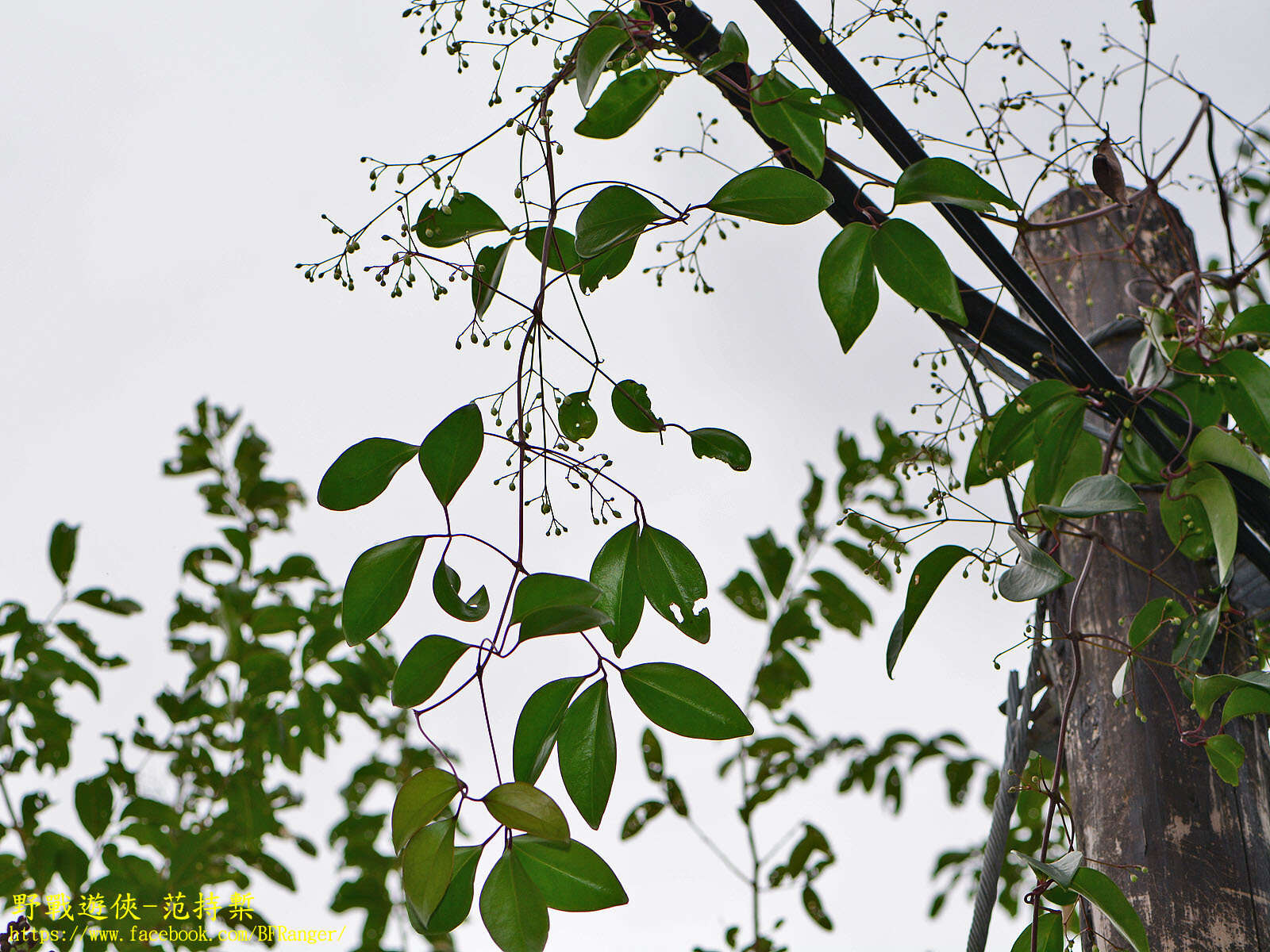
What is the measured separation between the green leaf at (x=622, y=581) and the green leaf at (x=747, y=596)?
2.47ft

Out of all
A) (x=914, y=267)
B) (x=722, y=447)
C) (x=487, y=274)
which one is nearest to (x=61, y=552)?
(x=487, y=274)

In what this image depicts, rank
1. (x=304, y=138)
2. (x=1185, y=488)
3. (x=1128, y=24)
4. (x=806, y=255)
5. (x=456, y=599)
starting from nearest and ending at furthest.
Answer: (x=456, y=599) → (x=1185, y=488) → (x=1128, y=24) → (x=806, y=255) → (x=304, y=138)

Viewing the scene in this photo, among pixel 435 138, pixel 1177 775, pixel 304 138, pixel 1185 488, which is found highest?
pixel 304 138

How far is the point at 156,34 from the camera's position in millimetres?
1405

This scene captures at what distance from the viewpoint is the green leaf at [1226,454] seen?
0.56m

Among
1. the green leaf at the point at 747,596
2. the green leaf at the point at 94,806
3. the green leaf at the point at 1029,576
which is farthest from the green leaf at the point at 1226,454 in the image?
the green leaf at the point at 94,806

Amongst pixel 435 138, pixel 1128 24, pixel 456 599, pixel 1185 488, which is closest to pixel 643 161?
pixel 435 138

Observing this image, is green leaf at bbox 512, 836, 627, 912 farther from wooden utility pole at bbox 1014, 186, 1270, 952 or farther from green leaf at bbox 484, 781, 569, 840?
wooden utility pole at bbox 1014, 186, 1270, 952

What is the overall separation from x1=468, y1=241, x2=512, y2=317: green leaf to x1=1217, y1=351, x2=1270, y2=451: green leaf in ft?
1.69

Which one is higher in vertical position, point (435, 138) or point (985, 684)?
point (435, 138)

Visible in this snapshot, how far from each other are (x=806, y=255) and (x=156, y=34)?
1.06 m

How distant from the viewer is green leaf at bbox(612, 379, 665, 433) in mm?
520

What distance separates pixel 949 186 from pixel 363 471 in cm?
32

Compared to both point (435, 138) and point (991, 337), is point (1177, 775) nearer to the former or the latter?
point (991, 337)
